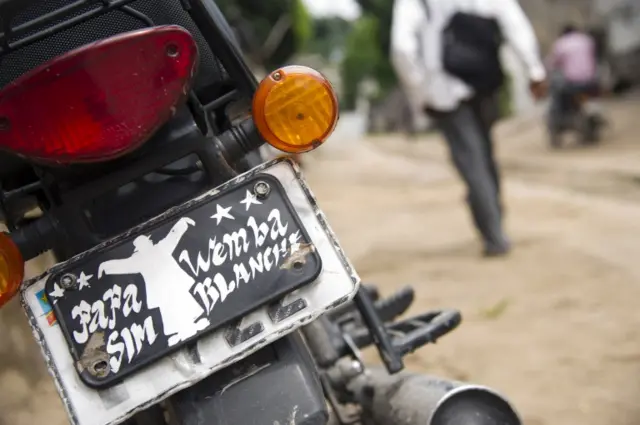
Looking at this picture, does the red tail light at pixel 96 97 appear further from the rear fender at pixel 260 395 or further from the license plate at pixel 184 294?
the rear fender at pixel 260 395

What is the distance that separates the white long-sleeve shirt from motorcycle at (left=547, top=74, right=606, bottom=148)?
790cm

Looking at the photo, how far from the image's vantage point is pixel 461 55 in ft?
16.7

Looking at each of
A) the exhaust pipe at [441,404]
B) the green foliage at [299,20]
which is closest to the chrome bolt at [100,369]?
the exhaust pipe at [441,404]

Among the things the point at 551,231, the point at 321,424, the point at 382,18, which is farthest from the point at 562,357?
the point at 382,18

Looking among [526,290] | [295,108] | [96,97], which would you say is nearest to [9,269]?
[96,97]

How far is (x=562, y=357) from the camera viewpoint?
10.5ft

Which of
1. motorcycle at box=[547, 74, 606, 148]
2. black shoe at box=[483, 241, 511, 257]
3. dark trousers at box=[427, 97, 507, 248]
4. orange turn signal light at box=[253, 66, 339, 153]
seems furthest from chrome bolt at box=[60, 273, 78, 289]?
motorcycle at box=[547, 74, 606, 148]

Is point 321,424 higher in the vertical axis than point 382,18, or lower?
lower

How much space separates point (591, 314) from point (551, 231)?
2.36 m

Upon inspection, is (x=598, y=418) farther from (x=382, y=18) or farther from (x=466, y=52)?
(x=382, y=18)

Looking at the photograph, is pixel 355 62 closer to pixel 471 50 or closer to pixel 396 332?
pixel 471 50

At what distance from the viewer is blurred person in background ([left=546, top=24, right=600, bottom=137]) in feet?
41.5

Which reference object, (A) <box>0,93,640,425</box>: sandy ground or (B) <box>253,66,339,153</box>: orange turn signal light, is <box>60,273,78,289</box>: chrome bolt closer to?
(B) <box>253,66,339,153</box>: orange turn signal light

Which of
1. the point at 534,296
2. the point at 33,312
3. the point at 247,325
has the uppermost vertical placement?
the point at 33,312
